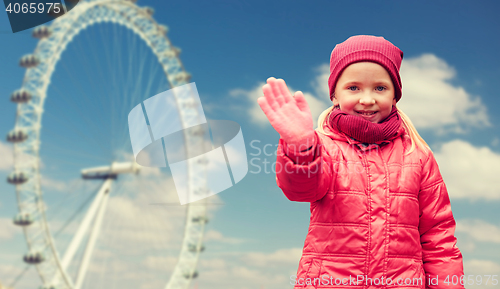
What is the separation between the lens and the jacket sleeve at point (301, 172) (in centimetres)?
124

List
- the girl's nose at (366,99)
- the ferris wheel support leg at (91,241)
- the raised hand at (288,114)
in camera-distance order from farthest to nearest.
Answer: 1. the ferris wheel support leg at (91,241)
2. the girl's nose at (366,99)
3. the raised hand at (288,114)

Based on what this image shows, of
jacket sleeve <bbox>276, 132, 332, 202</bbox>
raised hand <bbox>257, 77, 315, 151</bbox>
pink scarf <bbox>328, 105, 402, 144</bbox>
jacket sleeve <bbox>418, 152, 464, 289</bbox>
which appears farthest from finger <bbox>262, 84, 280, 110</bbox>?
jacket sleeve <bbox>418, 152, 464, 289</bbox>

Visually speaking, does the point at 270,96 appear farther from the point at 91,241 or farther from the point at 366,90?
the point at 91,241

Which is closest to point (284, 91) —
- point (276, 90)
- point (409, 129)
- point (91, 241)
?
point (276, 90)

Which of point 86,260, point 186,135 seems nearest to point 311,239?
point 86,260

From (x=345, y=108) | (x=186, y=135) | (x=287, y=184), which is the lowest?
(x=287, y=184)

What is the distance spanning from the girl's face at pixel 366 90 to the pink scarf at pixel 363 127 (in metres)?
0.04

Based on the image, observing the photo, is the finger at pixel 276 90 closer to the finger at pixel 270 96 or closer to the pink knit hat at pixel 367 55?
the finger at pixel 270 96

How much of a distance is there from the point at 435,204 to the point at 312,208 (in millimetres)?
430

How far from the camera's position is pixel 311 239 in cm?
146

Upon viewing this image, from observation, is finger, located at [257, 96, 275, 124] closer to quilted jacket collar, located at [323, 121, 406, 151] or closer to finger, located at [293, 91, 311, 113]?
finger, located at [293, 91, 311, 113]

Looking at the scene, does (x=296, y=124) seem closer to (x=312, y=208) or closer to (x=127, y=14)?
(x=312, y=208)

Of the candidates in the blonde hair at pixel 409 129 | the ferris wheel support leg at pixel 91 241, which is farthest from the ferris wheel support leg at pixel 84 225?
the blonde hair at pixel 409 129

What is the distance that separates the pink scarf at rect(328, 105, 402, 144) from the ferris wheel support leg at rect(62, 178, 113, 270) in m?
7.29
